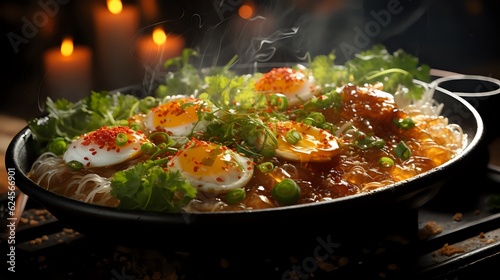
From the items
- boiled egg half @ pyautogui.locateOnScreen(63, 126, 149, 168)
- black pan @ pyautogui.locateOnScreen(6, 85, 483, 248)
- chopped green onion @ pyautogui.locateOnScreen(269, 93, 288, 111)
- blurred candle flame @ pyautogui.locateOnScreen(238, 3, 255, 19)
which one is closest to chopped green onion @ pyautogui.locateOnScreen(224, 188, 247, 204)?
black pan @ pyautogui.locateOnScreen(6, 85, 483, 248)

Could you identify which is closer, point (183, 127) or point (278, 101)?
point (183, 127)

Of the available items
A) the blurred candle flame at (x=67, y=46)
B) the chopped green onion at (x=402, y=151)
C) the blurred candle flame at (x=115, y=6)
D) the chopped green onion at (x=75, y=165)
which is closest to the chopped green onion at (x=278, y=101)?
the chopped green onion at (x=402, y=151)

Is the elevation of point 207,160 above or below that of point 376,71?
above

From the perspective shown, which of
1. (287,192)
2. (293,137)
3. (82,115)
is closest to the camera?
(287,192)

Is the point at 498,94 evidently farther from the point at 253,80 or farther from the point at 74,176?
the point at 74,176

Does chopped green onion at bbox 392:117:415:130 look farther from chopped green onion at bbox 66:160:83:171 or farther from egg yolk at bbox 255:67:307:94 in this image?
chopped green onion at bbox 66:160:83:171

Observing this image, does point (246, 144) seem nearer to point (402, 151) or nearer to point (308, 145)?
point (308, 145)

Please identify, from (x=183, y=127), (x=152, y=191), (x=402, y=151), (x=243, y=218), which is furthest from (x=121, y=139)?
(x=402, y=151)

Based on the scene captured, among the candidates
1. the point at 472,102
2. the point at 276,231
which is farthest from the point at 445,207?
the point at 276,231
